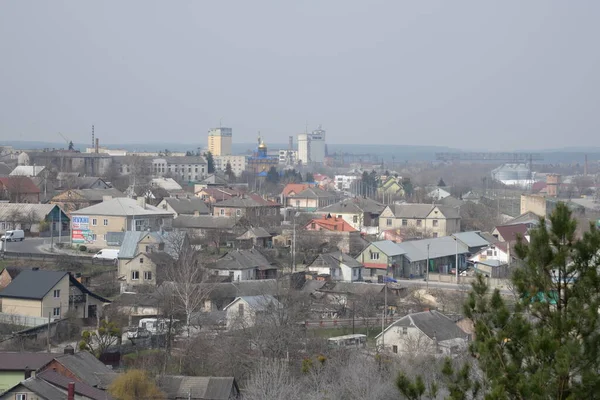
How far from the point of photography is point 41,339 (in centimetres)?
1689

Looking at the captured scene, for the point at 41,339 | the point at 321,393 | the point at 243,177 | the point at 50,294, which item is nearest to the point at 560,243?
the point at 321,393

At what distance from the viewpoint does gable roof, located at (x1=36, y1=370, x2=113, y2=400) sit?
12219mm

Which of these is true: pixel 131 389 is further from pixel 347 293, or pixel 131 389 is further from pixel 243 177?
pixel 243 177

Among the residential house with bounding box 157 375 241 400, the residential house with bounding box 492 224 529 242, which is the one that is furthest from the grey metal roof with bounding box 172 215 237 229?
the residential house with bounding box 157 375 241 400

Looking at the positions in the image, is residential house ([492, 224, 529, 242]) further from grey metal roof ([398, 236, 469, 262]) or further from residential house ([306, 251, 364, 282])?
residential house ([306, 251, 364, 282])

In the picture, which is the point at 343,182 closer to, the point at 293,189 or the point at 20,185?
the point at 293,189

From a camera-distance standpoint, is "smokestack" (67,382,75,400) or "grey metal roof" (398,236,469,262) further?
"grey metal roof" (398,236,469,262)

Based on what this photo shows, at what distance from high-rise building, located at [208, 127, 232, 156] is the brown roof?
3881 inches

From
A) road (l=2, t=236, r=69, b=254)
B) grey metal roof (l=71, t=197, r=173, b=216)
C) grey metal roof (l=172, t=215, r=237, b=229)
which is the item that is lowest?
road (l=2, t=236, r=69, b=254)

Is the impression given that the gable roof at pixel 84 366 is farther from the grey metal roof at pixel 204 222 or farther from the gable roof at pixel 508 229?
the gable roof at pixel 508 229

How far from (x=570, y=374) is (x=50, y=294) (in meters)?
14.2

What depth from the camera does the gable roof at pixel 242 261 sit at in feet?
75.2

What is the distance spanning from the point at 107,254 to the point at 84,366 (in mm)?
11701

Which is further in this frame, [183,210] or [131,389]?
[183,210]
